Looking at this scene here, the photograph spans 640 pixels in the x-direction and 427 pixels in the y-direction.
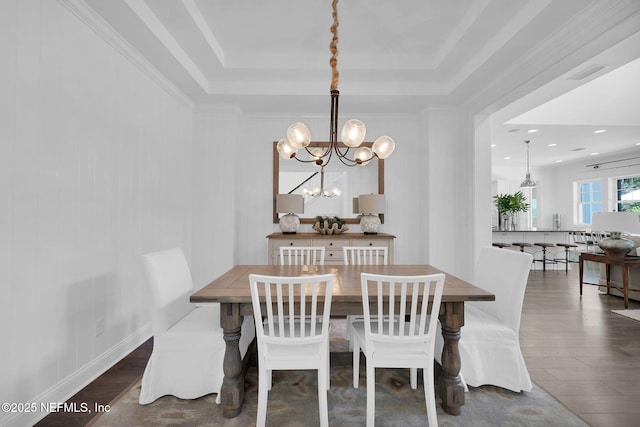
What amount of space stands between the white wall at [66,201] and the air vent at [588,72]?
3.98 m

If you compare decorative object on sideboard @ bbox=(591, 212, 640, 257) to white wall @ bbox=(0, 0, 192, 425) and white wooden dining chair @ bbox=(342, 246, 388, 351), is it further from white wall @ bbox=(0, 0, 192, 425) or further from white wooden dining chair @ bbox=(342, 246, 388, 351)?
white wall @ bbox=(0, 0, 192, 425)

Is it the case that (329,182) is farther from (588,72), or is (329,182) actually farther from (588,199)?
(588,199)

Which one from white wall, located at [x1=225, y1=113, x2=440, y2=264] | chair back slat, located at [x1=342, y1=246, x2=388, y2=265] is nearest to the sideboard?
chair back slat, located at [x1=342, y1=246, x2=388, y2=265]

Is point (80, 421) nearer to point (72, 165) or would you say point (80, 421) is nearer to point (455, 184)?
point (72, 165)

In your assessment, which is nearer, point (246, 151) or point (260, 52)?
point (260, 52)

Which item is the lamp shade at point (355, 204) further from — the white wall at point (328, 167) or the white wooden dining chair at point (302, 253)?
the white wooden dining chair at point (302, 253)

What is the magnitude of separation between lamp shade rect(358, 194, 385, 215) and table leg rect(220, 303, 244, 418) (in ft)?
8.22

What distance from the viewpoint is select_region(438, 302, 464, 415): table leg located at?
72.0 inches

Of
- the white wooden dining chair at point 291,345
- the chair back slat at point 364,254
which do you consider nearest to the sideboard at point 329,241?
the chair back slat at point 364,254

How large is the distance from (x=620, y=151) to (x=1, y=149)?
10.2 metres

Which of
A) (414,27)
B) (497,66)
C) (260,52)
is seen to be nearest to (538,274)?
(497,66)

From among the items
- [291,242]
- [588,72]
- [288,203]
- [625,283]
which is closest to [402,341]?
[291,242]

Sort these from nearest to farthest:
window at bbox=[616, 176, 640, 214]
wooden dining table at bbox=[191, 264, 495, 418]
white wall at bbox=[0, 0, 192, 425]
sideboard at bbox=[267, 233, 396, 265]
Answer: white wall at bbox=[0, 0, 192, 425] → wooden dining table at bbox=[191, 264, 495, 418] → sideboard at bbox=[267, 233, 396, 265] → window at bbox=[616, 176, 640, 214]

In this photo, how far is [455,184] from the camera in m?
4.04
